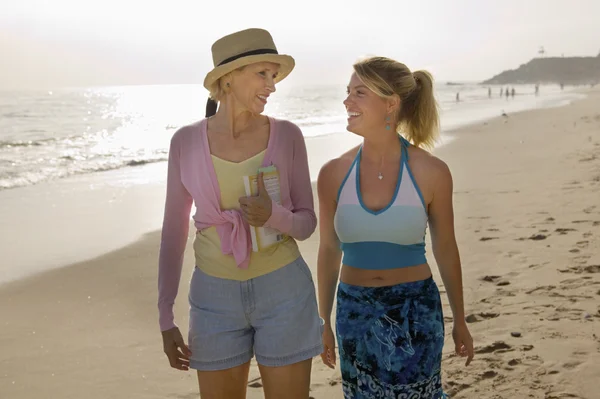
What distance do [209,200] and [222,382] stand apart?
696mm

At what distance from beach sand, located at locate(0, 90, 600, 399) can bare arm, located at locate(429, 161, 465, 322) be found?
5.31ft

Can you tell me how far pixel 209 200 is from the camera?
7.62ft

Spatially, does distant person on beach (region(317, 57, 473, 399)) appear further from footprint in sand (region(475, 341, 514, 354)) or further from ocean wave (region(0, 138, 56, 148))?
ocean wave (region(0, 138, 56, 148))

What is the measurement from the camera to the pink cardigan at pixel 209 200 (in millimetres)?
2303

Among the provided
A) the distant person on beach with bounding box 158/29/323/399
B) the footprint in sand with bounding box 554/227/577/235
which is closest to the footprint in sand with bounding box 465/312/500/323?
the footprint in sand with bounding box 554/227/577/235

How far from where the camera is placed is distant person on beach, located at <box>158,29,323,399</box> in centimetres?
231

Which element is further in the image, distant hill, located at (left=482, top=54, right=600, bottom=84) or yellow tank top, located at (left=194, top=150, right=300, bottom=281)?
distant hill, located at (left=482, top=54, right=600, bottom=84)

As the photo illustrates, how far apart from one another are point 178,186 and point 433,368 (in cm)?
126

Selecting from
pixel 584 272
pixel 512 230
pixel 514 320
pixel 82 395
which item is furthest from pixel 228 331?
pixel 512 230

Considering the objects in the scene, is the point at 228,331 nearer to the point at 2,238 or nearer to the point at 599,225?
the point at 599,225

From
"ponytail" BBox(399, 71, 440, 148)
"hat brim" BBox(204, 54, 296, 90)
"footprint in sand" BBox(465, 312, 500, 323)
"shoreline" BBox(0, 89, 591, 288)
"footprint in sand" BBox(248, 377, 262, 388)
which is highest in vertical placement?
"hat brim" BBox(204, 54, 296, 90)

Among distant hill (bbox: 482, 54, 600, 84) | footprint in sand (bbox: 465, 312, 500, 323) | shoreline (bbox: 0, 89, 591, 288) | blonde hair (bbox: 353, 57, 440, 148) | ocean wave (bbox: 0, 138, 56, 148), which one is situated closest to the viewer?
blonde hair (bbox: 353, 57, 440, 148)

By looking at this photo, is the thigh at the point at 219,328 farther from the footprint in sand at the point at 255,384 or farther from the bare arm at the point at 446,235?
the footprint in sand at the point at 255,384

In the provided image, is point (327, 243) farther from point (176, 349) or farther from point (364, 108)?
point (176, 349)
